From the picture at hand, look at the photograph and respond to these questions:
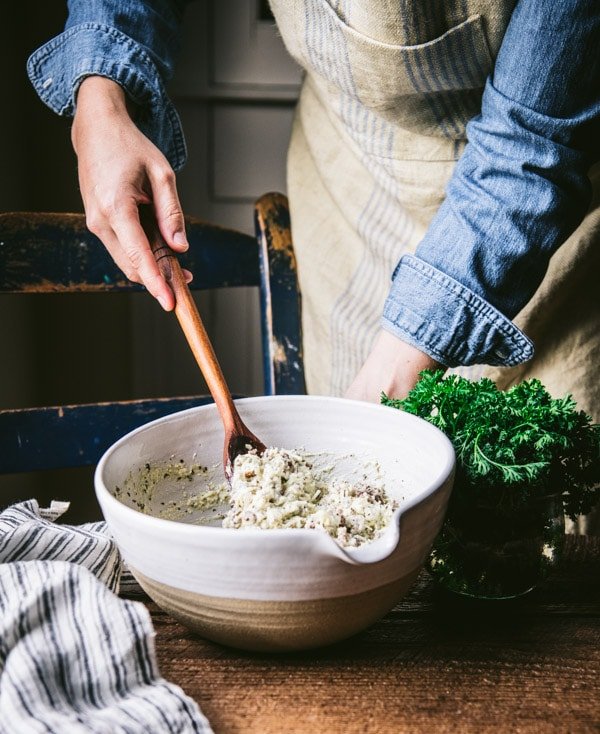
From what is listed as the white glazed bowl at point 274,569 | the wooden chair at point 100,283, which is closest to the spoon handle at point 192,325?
the white glazed bowl at point 274,569

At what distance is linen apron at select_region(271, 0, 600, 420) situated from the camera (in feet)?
2.94

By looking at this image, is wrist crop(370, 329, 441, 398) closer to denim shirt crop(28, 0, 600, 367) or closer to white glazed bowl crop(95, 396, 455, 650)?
denim shirt crop(28, 0, 600, 367)

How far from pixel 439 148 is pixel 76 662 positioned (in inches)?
31.0

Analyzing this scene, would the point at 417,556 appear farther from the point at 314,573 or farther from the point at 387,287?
the point at 387,287

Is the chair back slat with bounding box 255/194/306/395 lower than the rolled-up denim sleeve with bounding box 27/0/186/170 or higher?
lower

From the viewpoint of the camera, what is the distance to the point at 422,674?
1.83 ft

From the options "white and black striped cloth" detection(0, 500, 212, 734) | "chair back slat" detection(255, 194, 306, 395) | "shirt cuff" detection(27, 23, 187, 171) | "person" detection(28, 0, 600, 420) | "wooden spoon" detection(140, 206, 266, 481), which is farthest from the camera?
"chair back slat" detection(255, 194, 306, 395)

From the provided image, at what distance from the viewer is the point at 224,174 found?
6.38 feet

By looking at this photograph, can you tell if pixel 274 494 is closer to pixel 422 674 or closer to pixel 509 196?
pixel 422 674

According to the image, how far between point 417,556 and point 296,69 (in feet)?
5.09

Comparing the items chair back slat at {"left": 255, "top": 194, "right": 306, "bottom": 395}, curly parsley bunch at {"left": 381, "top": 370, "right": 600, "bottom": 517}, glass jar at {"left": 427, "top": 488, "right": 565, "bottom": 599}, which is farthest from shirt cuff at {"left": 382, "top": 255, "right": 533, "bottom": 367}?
chair back slat at {"left": 255, "top": 194, "right": 306, "bottom": 395}

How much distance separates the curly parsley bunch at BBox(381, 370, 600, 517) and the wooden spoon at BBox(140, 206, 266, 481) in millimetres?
157

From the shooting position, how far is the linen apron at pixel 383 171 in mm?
896

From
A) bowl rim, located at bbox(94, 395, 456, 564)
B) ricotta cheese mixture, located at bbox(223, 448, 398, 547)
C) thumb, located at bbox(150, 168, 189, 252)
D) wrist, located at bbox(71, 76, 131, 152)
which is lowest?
ricotta cheese mixture, located at bbox(223, 448, 398, 547)
